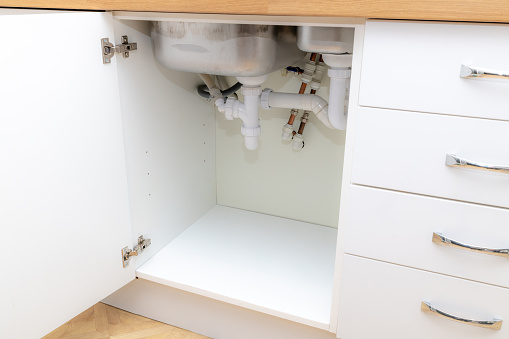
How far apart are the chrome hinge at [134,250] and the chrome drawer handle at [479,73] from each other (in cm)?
78

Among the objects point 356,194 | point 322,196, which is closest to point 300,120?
point 322,196

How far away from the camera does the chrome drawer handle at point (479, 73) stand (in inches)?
26.9

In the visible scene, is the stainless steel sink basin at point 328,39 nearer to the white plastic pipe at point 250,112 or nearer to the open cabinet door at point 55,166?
the white plastic pipe at point 250,112

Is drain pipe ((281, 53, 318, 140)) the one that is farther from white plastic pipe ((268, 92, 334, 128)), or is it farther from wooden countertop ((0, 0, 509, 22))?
wooden countertop ((0, 0, 509, 22))

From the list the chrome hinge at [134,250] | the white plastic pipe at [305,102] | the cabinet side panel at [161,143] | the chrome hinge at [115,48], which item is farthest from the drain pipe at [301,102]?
the chrome hinge at [134,250]

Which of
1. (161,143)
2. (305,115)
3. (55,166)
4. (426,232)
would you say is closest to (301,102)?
(305,115)

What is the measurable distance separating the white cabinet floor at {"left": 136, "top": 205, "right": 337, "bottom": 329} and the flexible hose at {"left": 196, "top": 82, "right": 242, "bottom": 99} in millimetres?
391

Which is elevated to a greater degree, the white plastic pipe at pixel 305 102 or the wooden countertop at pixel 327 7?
the wooden countertop at pixel 327 7

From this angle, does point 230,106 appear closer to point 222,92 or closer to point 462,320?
point 222,92

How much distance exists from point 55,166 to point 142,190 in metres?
0.29

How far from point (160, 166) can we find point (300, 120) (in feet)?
1.39

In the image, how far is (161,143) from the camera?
3.85 ft

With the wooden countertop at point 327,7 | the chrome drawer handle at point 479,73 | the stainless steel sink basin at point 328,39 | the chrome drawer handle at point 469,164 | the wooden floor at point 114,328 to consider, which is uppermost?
the wooden countertop at point 327,7

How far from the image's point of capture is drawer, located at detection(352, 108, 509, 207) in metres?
0.74
